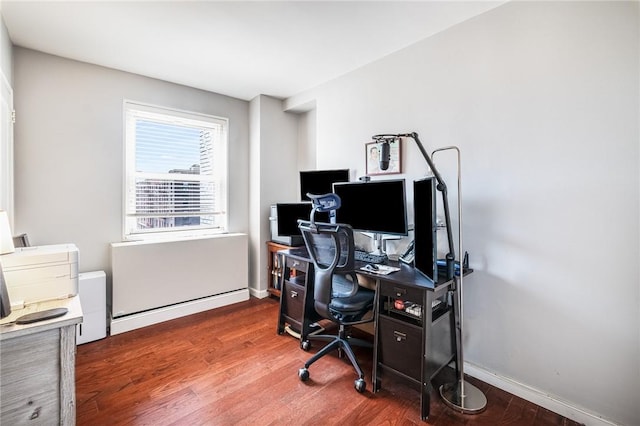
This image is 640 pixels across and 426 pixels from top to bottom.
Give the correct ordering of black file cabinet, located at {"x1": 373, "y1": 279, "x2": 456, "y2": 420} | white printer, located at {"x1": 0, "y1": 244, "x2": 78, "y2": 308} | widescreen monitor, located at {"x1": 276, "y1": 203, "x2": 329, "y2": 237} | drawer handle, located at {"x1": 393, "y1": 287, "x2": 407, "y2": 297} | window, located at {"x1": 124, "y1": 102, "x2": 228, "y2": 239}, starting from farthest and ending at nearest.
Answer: widescreen monitor, located at {"x1": 276, "y1": 203, "x2": 329, "y2": 237} < window, located at {"x1": 124, "y1": 102, "x2": 228, "y2": 239} < drawer handle, located at {"x1": 393, "y1": 287, "x2": 407, "y2": 297} < black file cabinet, located at {"x1": 373, "y1": 279, "x2": 456, "y2": 420} < white printer, located at {"x1": 0, "y1": 244, "x2": 78, "y2": 308}

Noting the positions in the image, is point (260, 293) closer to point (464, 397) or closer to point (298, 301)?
point (298, 301)

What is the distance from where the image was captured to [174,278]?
3.14 metres

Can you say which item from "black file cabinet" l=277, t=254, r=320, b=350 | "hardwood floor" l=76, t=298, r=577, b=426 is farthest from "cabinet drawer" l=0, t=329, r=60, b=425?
"black file cabinet" l=277, t=254, r=320, b=350

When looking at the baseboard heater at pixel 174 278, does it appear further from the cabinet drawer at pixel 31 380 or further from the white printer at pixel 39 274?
the cabinet drawer at pixel 31 380

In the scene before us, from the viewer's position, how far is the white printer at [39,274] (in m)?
→ 1.48

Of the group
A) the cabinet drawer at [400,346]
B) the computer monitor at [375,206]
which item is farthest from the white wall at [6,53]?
the cabinet drawer at [400,346]

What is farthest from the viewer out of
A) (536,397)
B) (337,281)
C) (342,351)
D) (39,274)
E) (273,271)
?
(273,271)

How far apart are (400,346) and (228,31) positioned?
2649mm

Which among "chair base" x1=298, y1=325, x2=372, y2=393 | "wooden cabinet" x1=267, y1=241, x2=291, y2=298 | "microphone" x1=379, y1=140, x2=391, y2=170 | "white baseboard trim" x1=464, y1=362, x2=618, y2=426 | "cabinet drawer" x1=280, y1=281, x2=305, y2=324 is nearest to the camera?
"white baseboard trim" x1=464, y1=362, x2=618, y2=426

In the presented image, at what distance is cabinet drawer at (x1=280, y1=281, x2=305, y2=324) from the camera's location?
258 cm

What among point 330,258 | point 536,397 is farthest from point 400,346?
point 536,397

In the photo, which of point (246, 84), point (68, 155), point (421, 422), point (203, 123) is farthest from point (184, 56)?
point (421, 422)

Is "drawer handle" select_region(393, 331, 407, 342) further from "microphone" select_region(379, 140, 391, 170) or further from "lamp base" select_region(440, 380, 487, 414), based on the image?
"microphone" select_region(379, 140, 391, 170)

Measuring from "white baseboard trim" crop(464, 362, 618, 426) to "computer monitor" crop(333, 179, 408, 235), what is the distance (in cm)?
114
